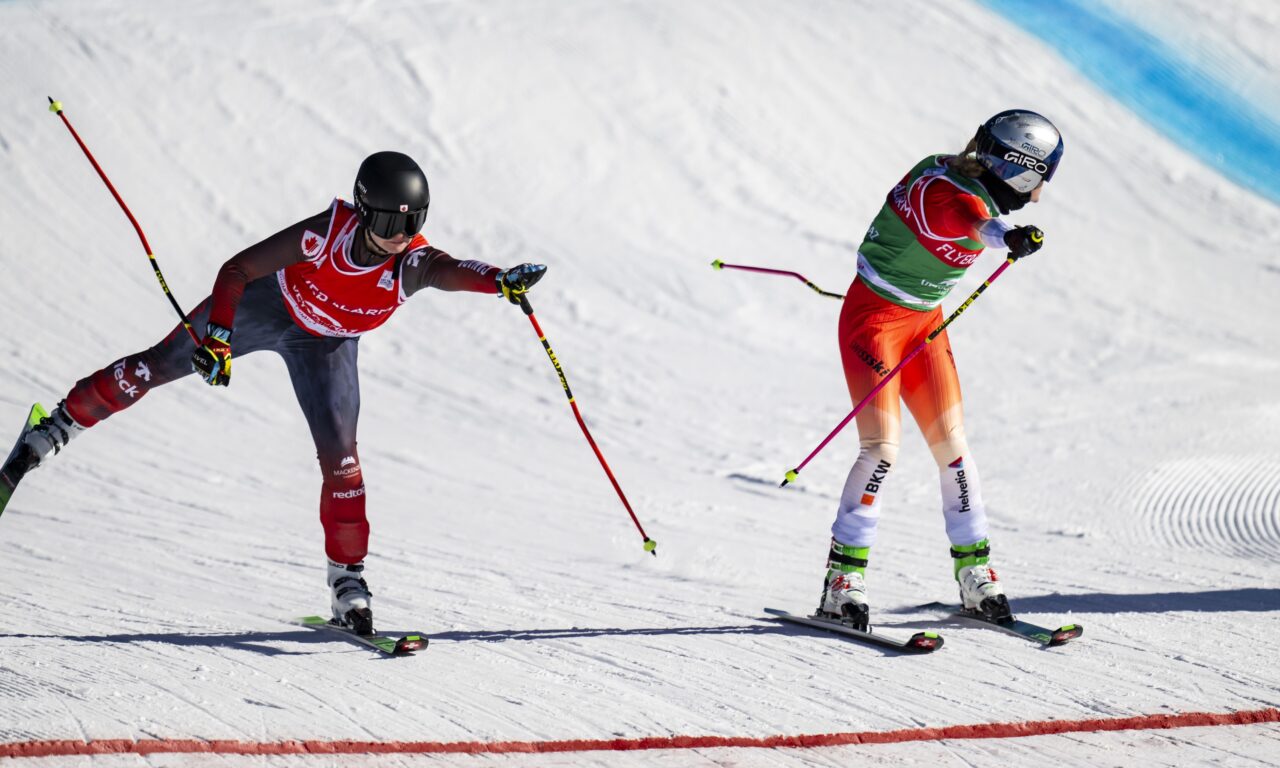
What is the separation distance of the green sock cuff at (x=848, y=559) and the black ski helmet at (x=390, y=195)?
81.1 inches

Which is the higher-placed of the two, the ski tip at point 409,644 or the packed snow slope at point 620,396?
the packed snow slope at point 620,396

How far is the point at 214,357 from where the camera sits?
4465 mm

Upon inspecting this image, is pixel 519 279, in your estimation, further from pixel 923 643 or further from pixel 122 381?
pixel 923 643

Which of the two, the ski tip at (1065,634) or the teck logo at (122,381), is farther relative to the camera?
the ski tip at (1065,634)

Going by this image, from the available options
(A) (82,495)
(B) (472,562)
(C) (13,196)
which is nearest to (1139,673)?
(B) (472,562)

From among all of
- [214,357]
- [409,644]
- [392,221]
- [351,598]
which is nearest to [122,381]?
[214,357]

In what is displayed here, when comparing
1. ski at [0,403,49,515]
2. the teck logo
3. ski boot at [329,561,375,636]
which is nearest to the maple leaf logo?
the teck logo

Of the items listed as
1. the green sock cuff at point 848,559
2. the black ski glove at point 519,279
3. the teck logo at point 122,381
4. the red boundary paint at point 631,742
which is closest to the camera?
the red boundary paint at point 631,742

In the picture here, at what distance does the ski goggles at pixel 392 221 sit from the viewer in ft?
14.5

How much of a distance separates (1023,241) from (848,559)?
142 centimetres

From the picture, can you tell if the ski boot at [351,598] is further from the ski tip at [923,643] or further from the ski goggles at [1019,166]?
the ski goggles at [1019,166]

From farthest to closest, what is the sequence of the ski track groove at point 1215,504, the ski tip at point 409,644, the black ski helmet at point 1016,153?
the ski track groove at point 1215,504
the black ski helmet at point 1016,153
the ski tip at point 409,644

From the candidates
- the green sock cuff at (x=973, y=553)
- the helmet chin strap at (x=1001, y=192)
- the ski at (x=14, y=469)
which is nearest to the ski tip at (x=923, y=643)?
the green sock cuff at (x=973, y=553)

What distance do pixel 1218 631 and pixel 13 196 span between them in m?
9.88
